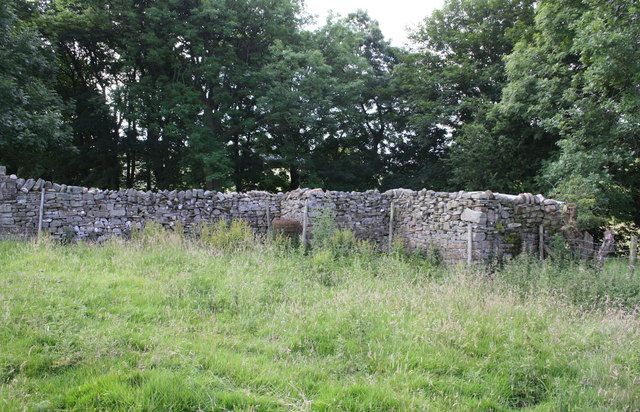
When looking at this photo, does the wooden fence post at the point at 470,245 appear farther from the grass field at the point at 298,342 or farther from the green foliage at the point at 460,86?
the green foliage at the point at 460,86

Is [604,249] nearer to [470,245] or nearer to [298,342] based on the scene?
[470,245]

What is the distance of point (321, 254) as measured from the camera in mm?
7867

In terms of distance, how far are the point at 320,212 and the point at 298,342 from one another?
22.1 ft

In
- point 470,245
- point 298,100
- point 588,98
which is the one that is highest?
point 298,100

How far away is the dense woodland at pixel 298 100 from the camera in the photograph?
13.2 metres

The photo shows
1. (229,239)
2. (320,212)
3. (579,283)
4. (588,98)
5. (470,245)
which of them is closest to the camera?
(579,283)

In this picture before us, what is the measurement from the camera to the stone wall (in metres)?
8.63

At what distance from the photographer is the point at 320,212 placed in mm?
10562

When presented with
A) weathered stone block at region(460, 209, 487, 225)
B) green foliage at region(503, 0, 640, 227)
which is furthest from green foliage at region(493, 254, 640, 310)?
green foliage at region(503, 0, 640, 227)

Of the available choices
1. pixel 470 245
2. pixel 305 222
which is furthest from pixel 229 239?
pixel 470 245

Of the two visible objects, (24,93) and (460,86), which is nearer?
(24,93)

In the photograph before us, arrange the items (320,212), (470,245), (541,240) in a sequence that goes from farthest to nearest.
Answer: (320,212) → (541,240) → (470,245)

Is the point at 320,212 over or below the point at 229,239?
over

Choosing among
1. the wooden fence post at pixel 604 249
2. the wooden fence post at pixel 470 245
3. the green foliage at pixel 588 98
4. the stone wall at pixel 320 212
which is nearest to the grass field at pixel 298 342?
the wooden fence post at pixel 604 249
